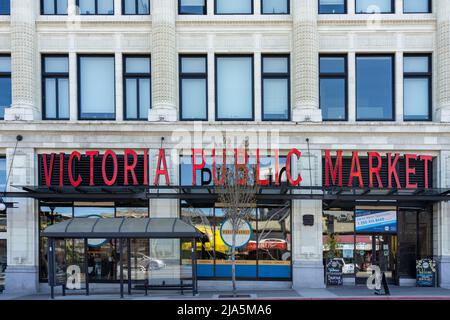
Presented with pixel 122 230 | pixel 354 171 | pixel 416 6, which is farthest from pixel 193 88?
pixel 416 6

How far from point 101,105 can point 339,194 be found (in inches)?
417

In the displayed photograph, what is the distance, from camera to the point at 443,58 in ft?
57.0

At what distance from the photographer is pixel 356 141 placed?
17422mm

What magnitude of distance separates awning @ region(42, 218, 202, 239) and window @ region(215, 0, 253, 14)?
921 cm

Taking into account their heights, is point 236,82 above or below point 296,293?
above

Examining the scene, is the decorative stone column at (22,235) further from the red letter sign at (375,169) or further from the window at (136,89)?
the red letter sign at (375,169)

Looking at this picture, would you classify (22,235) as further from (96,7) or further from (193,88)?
(96,7)

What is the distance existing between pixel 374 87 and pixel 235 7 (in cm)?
689

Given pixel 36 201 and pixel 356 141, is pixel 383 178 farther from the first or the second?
pixel 36 201

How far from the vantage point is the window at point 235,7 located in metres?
18.2

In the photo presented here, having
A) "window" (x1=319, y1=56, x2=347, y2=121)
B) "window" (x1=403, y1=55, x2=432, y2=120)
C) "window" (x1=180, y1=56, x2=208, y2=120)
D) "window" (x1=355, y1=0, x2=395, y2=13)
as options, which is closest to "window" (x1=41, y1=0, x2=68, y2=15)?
"window" (x1=180, y1=56, x2=208, y2=120)
